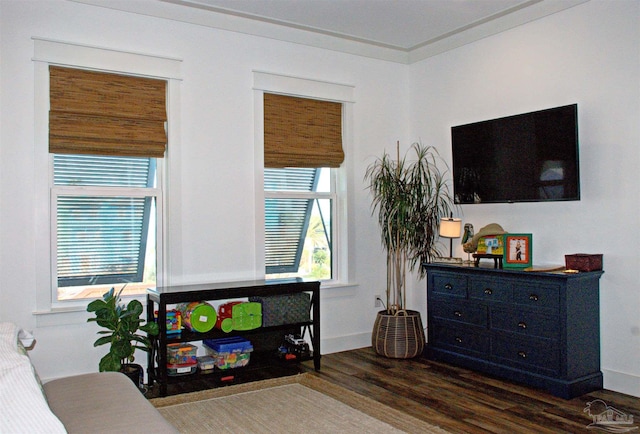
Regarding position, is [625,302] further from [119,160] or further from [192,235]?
[119,160]

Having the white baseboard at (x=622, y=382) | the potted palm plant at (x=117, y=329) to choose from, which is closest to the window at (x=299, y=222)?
the potted palm plant at (x=117, y=329)

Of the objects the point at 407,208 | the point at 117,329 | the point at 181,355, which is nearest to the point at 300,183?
the point at 407,208

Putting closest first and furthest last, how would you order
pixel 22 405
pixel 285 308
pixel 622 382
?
pixel 22 405
pixel 622 382
pixel 285 308

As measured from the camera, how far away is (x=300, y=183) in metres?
4.84

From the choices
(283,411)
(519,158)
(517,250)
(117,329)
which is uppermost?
(519,158)

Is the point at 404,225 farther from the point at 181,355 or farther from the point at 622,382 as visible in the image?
the point at 181,355

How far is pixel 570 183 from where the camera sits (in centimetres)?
381

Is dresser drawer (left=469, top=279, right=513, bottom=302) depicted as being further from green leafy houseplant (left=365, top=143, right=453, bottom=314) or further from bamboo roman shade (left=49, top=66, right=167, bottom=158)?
bamboo roman shade (left=49, top=66, right=167, bottom=158)

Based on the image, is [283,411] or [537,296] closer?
[283,411]

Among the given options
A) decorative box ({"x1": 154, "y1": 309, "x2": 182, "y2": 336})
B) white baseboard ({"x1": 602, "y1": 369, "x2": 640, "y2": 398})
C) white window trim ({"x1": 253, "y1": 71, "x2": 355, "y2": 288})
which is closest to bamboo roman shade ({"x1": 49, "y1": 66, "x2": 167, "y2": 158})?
white window trim ({"x1": 253, "y1": 71, "x2": 355, "y2": 288})

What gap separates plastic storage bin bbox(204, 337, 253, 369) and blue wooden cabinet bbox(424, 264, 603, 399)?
1588 mm

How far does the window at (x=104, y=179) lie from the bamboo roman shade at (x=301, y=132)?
91 cm

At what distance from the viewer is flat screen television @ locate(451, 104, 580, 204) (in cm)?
382

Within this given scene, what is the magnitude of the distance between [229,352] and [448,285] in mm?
1777
